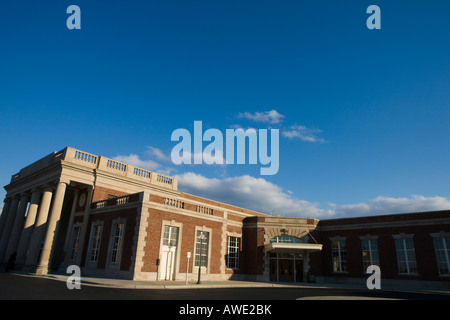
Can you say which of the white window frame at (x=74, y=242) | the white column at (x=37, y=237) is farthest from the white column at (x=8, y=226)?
the white window frame at (x=74, y=242)

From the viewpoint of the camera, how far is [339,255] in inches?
1163

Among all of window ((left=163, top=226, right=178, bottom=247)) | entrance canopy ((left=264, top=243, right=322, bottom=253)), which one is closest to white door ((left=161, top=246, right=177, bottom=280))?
window ((left=163, top=226, right=178, bottom=247))

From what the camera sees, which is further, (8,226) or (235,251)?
(8,226)

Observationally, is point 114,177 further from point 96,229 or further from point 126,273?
point 126,273

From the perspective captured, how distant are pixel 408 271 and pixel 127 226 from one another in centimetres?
2330

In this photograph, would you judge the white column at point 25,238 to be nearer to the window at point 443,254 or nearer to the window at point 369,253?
the window at point 369,253

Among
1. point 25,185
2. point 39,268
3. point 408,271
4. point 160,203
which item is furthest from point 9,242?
point 408,271

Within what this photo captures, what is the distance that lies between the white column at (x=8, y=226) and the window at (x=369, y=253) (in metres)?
36.1

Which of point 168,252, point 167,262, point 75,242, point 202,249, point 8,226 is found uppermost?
point 8,226

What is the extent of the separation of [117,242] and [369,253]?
72.6ft

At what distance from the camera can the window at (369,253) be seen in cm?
2739

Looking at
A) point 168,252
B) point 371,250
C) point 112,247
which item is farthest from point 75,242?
point 371,250

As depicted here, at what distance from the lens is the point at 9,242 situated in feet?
101

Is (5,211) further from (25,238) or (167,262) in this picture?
(167,262)
